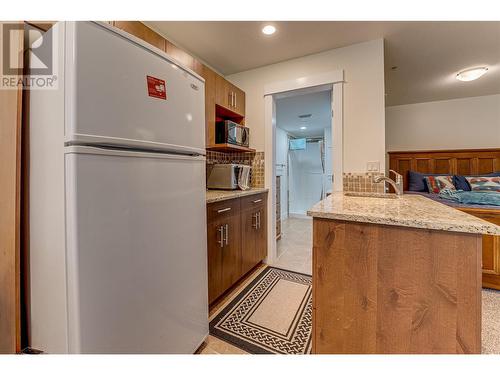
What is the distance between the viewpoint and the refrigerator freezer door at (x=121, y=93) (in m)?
0.77

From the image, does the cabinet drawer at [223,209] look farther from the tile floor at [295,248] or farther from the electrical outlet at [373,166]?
the electrical outlet at [373,166]

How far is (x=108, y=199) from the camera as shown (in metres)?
0.84

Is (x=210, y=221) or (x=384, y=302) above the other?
(x=210, y=221)

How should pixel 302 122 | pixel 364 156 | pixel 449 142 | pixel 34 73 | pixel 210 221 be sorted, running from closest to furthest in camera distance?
pixel 34 73 < pixel 210 221 < pixel 364 156 < pixel 449 142 < pixel 302 122

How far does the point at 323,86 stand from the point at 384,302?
2.15m

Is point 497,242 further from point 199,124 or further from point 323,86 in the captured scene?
point 199,124

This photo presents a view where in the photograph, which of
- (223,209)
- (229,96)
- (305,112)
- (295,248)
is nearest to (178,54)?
(229,96)

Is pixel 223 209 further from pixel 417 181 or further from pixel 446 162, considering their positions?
pixel 446 162

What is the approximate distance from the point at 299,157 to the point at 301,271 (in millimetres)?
4066

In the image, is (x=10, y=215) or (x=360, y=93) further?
(x=360, y=93)

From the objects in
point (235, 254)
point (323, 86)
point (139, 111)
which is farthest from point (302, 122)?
point (139, 111)

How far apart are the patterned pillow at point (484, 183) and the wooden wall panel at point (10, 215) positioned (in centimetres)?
464

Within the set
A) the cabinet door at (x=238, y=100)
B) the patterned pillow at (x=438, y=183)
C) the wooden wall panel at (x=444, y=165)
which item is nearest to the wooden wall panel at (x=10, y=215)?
the cabinet door at (x=238, y=100)

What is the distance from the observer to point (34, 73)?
945 millimetres
